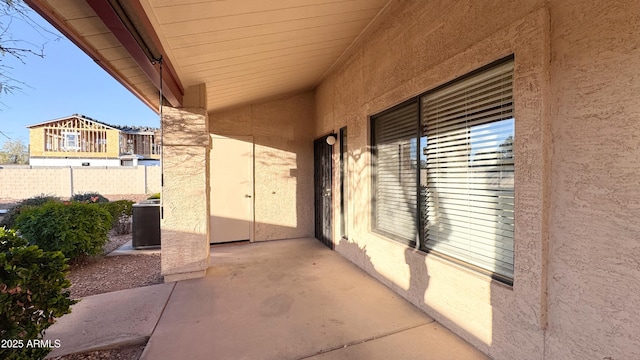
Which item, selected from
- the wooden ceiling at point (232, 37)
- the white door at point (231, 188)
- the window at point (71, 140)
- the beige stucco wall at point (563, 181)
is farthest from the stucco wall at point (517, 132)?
the window at point (71, 140)

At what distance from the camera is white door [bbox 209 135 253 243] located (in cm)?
574

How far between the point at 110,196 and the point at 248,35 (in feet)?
50.7

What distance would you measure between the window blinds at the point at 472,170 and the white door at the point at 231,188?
4053 mm

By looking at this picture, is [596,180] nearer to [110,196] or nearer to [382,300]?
[382,300]

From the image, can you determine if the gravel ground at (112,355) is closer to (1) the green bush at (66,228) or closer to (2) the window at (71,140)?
(1) the green bush at (66,228)

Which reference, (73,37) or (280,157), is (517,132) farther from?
(280,157)

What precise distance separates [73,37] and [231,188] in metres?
3.99

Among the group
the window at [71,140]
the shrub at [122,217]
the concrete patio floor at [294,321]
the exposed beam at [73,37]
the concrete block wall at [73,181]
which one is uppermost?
the window at [71,140]

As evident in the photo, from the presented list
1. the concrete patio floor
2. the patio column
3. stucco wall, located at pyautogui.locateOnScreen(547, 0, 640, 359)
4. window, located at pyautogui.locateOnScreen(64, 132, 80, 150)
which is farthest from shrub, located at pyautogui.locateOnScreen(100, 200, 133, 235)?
window, located at pyautogui.locateOnScreen(64, 132, 80, 150)

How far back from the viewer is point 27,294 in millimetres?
1695

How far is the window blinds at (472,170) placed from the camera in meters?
2.11

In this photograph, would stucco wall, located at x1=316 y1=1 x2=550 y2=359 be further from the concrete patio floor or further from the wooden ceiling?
the wooden ceiling

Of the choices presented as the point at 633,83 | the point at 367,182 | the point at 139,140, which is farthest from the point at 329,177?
the point at 139,140

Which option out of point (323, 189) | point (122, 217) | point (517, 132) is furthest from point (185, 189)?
point (122, 217)
